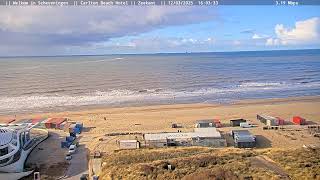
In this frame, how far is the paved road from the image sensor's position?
20.5 meters

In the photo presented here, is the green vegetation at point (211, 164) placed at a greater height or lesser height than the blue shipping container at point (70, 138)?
greater

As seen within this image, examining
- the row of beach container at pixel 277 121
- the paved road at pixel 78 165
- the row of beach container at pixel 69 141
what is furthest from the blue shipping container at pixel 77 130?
the row of beach container at pixel 277 121

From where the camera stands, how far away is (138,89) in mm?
54875

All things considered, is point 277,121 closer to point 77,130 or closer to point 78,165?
point 77,130

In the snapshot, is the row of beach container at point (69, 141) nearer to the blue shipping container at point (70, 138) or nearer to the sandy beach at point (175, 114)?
the blue shipping container at point (70, 138)

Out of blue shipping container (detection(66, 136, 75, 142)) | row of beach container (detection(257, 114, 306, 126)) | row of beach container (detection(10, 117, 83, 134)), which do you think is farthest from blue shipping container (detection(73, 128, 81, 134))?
row of beach container (detection(257, 114, 306, 126))

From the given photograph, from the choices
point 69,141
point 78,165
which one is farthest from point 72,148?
point 78,165

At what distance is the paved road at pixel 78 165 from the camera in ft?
67.4

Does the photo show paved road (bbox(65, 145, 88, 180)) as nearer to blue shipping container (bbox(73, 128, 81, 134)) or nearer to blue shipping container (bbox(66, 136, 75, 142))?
blue shipping container (bbox(66, 136, 75, 142))

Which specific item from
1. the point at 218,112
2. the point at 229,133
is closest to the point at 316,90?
the point at 218,112

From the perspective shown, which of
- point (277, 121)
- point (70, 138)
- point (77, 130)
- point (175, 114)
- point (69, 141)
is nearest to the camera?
point (69, 141)

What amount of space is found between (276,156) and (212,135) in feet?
20.7

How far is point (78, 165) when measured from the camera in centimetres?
2217

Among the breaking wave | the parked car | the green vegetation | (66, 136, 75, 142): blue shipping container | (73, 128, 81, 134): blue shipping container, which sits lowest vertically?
the parked car
